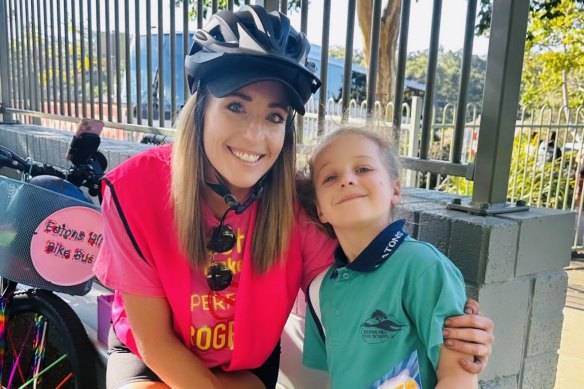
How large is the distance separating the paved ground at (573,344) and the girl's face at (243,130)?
2.68 metres

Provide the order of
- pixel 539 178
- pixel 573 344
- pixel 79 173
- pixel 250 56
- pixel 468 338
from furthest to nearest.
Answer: pixel 539 178 < pixel 573 344 < pixel 79 173 < pixel 250 56 < pixel 468 338

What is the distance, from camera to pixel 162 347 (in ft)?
5.68

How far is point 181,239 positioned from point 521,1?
1416 millimetres

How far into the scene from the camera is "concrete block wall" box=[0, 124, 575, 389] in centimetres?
175

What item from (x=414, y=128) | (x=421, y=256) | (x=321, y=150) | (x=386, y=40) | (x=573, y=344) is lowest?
(x=573, y=344)

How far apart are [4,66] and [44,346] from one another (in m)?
4.61

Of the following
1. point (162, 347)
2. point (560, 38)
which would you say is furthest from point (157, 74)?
point (560, 38)

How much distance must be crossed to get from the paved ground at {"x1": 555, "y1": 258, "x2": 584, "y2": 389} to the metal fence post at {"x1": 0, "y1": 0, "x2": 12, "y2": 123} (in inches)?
231

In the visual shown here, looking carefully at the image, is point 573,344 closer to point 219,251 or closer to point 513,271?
point 513,271

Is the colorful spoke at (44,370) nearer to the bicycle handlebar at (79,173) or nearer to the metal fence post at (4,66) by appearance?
the bicycle handlebar at (79,173)

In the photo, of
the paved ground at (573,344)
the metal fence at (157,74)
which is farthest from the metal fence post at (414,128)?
the paved ground at (573,344)

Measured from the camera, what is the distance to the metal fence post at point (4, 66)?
5.68 metres

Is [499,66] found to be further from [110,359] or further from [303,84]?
[110,359]

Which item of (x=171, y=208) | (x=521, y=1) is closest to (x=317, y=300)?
(x=171, y=208)
